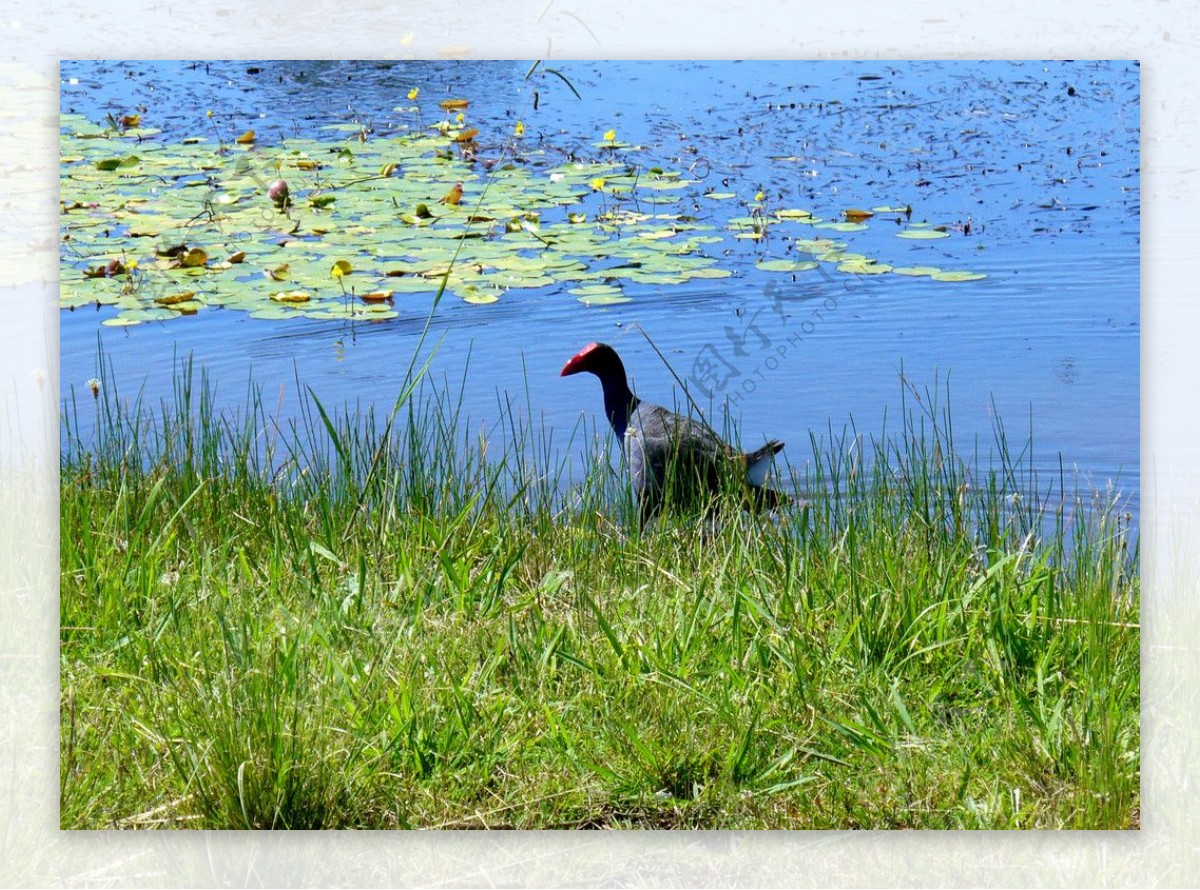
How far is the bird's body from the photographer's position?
3221 millimetres

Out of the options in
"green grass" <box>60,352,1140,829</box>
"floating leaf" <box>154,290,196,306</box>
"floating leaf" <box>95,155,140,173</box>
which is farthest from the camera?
"floating leaf" <box>154,290,196,306</box>

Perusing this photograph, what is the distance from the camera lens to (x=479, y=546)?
3260 mm

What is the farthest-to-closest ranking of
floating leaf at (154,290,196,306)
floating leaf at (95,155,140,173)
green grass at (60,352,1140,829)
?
floating leaf at (154,290,196,306)
floating leaf at (95,155,140,173)
green grass at (60,352,1140,829)

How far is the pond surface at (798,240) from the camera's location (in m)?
3.04

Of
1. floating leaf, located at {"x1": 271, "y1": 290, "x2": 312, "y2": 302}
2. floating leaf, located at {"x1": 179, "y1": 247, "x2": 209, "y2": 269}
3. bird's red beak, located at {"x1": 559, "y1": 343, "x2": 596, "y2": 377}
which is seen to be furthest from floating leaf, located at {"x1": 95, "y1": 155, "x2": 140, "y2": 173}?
bird's red beak, located at {"x1": 559, "y1": 343, "x2": 596, "y2": 377}

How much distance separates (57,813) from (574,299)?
1458 mm

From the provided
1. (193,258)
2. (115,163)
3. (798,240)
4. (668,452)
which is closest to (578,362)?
(668,452)

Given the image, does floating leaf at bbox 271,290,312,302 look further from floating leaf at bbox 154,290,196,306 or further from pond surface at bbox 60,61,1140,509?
floating leaf at bbox 154,290,196,306

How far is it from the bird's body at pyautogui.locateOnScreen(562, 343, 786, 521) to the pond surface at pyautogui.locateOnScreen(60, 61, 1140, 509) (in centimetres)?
6

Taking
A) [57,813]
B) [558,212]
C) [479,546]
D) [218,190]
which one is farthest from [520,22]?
[57,813]

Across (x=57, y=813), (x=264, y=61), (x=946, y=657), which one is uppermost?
(x=264, y=61)

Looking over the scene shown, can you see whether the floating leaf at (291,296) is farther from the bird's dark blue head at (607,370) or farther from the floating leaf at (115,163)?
the bird's dark blue head at (607,370)

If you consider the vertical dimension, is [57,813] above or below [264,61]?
below

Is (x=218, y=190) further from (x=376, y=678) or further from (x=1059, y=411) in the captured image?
(x=1059, y=411)
